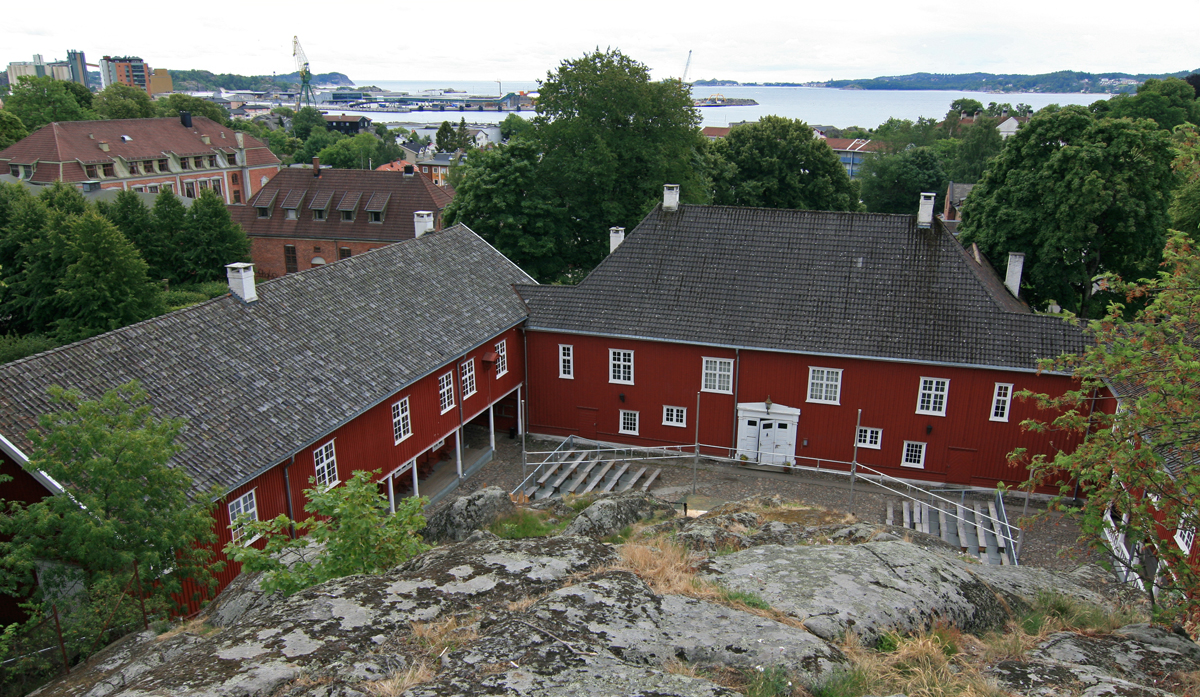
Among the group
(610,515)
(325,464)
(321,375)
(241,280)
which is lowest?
(325,464)

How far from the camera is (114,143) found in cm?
7400

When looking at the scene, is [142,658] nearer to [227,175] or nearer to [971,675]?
[971,675]

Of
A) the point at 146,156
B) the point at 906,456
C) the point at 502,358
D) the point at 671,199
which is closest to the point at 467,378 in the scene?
the point at 502,358

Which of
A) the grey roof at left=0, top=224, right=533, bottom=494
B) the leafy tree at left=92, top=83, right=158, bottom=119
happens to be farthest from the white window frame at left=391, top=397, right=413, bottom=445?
the leafy tree at left=92, top=83, right=158, bottom=119

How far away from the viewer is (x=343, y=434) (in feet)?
66.8

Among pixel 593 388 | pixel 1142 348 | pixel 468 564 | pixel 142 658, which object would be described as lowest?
pixel 593 388

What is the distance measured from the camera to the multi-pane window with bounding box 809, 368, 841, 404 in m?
26.0

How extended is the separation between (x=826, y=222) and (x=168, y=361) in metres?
22.0

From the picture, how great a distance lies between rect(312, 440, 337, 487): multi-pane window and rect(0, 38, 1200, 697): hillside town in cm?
8

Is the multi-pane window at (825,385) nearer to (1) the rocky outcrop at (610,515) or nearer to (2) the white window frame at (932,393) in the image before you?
(2) the white window frame at (932,393)

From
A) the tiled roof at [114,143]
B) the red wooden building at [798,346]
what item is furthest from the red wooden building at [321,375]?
the tiled roof at [114,143]

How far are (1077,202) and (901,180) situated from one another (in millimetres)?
38300

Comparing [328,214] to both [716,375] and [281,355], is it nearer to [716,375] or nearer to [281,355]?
[281,355]

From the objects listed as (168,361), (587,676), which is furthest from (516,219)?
(587,676)
